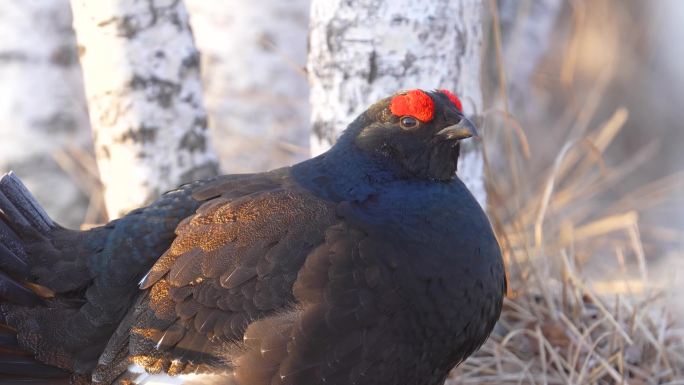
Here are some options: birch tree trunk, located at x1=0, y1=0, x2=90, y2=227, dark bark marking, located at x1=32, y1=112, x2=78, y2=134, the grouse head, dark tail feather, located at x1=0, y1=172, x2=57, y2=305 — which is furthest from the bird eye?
dark bark marking, located at x1=32, y1=112, x2=78, y2=134

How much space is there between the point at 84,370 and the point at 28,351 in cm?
23

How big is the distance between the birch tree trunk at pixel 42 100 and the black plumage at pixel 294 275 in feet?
6.99

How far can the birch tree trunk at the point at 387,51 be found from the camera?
3545 millimetres

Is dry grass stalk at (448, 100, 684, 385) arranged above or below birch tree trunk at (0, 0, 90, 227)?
below

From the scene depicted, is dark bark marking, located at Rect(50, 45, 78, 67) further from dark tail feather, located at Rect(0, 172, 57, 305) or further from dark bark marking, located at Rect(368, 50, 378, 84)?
dark bark marking, located at Rect(368, 50, 378, 84)

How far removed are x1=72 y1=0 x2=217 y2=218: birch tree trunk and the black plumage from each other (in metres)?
0.80

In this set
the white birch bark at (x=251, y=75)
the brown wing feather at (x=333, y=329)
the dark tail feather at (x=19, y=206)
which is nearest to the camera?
the brown wing feather at (x=333, y=329)

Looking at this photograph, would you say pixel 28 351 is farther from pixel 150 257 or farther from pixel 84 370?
pixel 150 257

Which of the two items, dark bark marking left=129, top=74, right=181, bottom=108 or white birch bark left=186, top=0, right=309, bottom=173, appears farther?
white birch bark left=186, top=0, right=309, bottom=173

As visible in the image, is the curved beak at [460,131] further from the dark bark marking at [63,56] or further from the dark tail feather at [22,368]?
the dark bark marking at [63,56]

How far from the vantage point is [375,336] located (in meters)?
2.63

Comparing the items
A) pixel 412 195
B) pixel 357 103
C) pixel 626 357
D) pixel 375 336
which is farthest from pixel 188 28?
pixel 626 357

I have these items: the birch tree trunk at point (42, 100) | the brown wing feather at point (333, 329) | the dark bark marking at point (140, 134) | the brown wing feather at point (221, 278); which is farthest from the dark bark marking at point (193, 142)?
the birch tree trunk at point (42, 100)

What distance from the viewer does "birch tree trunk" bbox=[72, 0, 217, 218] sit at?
12.4 ft
